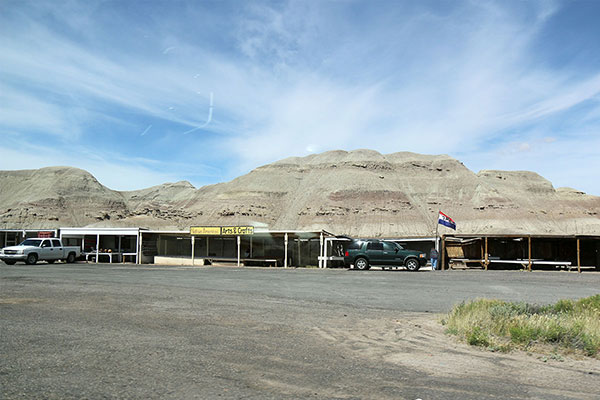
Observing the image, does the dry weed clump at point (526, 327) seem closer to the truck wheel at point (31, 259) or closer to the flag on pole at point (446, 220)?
the flag on pole at point (446, 220)

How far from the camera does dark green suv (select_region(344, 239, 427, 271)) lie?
91.0 feet

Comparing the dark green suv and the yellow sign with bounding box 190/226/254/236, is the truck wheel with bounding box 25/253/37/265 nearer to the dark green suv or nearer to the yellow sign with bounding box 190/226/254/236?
the yellow sign with bounding box 190/226/254/236

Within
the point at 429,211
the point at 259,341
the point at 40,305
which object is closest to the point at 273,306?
the point at 259,341

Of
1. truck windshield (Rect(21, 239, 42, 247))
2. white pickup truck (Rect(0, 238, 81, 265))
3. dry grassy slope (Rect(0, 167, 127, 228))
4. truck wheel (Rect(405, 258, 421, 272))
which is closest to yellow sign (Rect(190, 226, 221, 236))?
white pickup truck (Rect(0, 238, 81, 265))

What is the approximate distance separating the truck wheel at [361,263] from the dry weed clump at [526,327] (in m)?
18.5

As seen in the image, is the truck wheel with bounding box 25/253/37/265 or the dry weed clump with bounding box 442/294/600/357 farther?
the truck wheel with bounding box 25/253/37/265

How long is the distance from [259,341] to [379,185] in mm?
81591

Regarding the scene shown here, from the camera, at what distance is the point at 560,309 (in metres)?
9.66

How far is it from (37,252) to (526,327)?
30.7 meters

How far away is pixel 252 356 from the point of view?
20.9 feet

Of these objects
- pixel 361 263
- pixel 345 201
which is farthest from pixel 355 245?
pixel 345 201

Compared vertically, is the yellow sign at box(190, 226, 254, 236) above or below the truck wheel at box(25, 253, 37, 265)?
above

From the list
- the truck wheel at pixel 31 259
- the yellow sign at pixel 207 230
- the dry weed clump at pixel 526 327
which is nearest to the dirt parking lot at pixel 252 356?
the dry weed clump at pixel 526 327

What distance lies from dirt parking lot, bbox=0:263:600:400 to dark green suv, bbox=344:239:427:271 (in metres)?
15.9
